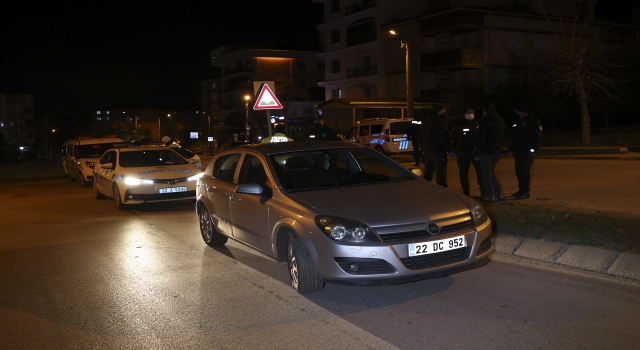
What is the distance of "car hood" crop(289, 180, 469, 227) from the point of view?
5.75 meters

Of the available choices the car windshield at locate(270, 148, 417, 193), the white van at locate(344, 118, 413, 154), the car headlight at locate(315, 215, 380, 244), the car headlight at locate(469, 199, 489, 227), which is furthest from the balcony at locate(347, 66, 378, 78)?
the car headlight at locate(315, 215, 380, 244)

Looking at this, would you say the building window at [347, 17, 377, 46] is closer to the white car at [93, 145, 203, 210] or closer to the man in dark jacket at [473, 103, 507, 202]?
the white car at [93, 145, 203, 210]

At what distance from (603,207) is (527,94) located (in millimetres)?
29339

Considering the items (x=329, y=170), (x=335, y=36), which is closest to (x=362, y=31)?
(x=335, y=36)

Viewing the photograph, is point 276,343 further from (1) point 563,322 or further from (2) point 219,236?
(2) point 219,236

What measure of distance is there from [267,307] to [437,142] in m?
6.75

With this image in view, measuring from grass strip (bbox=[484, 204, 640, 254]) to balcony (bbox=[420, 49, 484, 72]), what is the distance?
35439 millimetres

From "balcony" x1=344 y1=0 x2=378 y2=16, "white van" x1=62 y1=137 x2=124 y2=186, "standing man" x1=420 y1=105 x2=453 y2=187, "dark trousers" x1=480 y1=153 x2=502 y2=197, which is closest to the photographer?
"dark trousers" x1=480 y1=153 x2=502 y2=197

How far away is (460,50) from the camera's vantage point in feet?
143

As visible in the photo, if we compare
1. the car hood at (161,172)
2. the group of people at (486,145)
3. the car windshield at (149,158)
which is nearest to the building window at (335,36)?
the car windshield at (149,158)

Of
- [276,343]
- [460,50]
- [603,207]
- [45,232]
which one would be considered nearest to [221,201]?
[276,343]

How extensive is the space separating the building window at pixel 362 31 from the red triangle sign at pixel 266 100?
40778 millimetres

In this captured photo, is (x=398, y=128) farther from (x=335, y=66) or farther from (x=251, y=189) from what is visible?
(x=335, y=66)

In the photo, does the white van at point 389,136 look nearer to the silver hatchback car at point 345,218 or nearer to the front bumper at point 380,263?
the silver hatchback car at point 345,218
